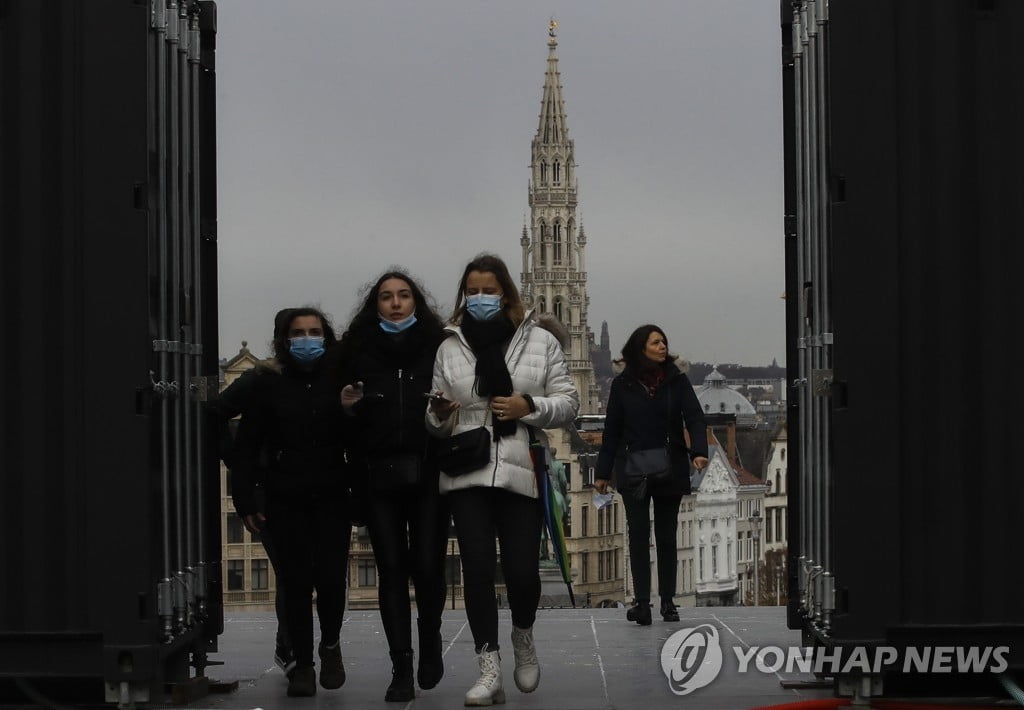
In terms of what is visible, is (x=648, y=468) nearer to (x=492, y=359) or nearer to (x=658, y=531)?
(x=658, y=531)

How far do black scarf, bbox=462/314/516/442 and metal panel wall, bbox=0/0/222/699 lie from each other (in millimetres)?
1362

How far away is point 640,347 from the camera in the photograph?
13422mm

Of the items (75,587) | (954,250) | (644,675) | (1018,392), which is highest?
(954,250)

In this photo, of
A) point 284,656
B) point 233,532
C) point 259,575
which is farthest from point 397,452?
point 233,532

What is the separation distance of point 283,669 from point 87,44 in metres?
3.65

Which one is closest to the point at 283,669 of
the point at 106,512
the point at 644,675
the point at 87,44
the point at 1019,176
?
the point at 644,675

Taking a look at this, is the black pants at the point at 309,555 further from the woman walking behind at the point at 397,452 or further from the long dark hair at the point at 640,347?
the long dark hair at the point at 640,347

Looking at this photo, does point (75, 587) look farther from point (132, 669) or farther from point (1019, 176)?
point (1019, 176)

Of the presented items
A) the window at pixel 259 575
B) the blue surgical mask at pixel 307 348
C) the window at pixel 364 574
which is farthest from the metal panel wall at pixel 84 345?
the window at pixel 259 575

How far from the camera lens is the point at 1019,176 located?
8.09 metres

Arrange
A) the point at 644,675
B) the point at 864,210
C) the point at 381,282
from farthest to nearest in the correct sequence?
the point at 644,675
the point at 381,282
the point at 864,210

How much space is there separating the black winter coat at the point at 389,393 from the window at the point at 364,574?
68.2 meters

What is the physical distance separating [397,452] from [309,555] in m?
0.75

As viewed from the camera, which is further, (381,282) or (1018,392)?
(381,282)
